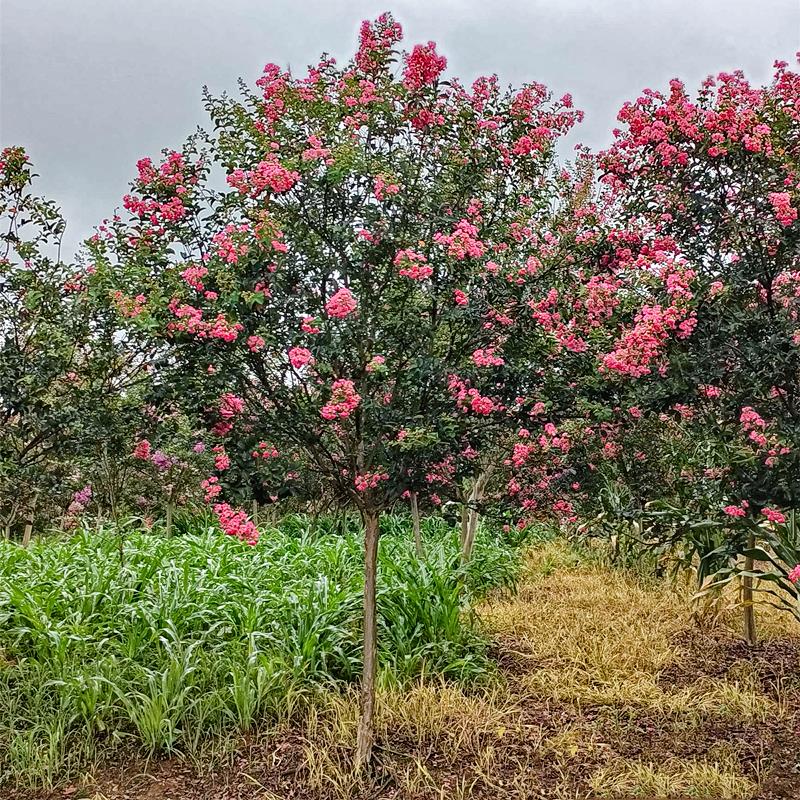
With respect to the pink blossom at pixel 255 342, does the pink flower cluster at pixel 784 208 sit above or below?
above

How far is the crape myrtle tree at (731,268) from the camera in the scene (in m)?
3.18

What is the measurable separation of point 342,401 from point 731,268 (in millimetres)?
1957

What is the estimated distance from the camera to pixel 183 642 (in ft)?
13.3

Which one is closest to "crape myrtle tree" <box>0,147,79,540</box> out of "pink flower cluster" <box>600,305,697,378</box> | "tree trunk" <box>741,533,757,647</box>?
"pink flower cluster" <box>600,305,697,378</box>

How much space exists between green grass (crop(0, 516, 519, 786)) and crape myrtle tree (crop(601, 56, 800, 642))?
199 cm

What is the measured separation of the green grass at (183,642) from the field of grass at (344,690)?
0.01 metres

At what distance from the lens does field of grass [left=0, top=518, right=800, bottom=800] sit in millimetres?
3432

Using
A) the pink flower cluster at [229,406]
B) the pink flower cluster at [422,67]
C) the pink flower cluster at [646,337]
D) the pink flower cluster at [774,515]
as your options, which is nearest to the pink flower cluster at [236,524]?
the pink flower cluster at [229,406]

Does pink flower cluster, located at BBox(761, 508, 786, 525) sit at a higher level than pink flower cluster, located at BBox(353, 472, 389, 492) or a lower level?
lower

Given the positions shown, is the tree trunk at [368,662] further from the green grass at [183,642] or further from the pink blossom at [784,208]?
the pink blossom at [784,208]

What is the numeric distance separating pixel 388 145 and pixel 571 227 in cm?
118

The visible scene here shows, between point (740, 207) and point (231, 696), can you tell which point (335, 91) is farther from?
point (231, 696)

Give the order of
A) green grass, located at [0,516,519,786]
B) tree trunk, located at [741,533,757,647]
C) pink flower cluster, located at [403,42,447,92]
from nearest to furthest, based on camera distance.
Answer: pink flower cluster, located at [403,42,447,92]
green grass, located at [0,516,519,786]
tree trunk, located at [741,533,757,647]

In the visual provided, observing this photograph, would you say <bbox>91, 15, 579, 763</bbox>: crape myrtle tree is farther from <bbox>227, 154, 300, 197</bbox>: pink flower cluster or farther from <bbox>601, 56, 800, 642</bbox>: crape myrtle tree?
<bbox>601, 56, 800, 642</bbox>: crape myrtle tree
